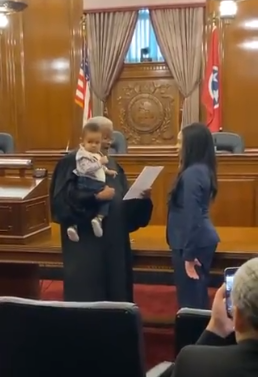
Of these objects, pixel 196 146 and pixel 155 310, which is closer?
pixel 196 146

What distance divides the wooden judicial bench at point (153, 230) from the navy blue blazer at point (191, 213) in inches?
13.7

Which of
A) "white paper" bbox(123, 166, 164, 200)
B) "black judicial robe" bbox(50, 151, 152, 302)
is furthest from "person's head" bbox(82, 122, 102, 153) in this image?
"white paper" bbox(123, 166, 164, 200)

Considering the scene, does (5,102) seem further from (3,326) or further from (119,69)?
(3,326)

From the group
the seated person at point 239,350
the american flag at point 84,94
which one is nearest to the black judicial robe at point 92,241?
the seated person at point 239,350

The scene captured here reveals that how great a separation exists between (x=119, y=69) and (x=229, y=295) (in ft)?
24.1

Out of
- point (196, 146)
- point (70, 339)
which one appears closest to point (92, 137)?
point (196, 146)

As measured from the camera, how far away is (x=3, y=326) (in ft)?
6.18

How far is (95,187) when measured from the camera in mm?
3020

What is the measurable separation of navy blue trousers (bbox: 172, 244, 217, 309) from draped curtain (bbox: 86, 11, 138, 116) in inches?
230

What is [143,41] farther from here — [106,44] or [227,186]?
[227,186]

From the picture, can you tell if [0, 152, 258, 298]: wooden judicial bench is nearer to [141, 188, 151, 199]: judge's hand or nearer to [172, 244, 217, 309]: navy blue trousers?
[172, 244, 217, 309]: navy blue trousers

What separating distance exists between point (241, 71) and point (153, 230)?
4735 millimetres

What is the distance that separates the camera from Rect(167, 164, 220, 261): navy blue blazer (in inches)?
112

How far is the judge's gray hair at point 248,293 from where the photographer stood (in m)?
1.27
